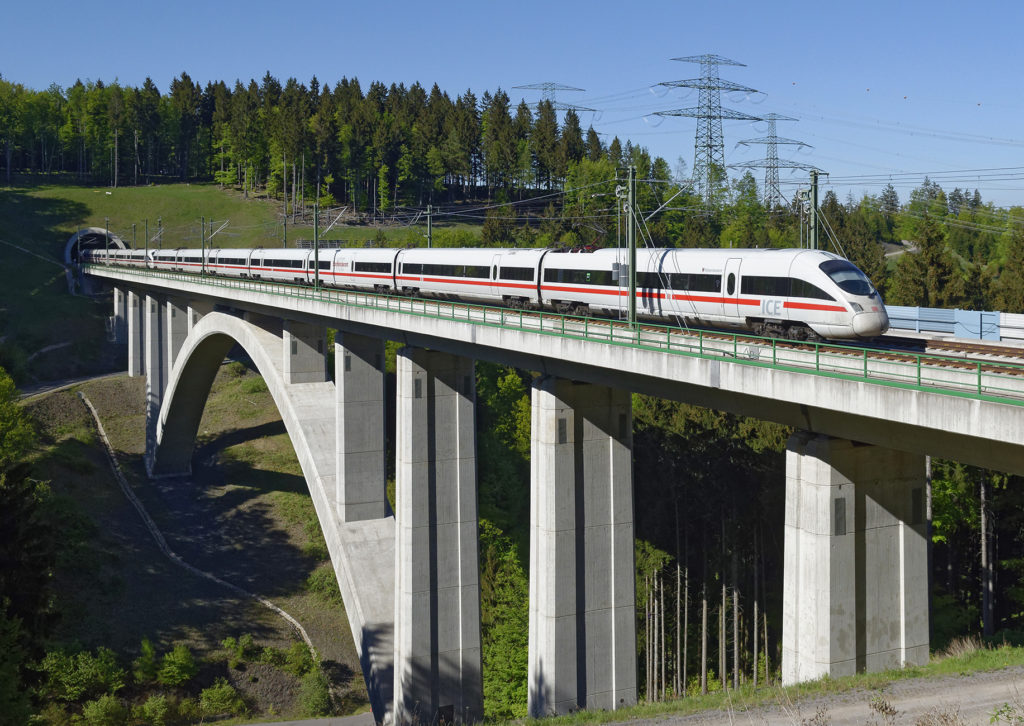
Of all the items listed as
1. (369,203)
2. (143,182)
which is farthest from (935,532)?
(143,182)

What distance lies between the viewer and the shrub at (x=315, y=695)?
3928 centimetres

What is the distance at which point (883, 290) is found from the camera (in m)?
71.3

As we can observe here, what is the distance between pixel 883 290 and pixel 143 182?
111 metres

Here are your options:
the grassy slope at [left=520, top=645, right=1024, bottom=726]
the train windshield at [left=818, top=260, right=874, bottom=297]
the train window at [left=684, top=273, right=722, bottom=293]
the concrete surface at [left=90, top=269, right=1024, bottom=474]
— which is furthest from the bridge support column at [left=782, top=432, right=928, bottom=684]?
the train window at [left=684, top=273, right=722, bottom=293]

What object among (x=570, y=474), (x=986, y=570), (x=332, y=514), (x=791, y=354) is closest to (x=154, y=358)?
(x=332, y=514)

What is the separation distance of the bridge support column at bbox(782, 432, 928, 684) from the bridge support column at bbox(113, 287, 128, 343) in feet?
255

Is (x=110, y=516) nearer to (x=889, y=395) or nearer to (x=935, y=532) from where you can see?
(x=935, y=532)

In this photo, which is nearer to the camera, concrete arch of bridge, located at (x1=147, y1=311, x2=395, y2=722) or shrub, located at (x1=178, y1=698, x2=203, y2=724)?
concrete arch of bridge, located at (x1=147, y1=311, x2=395, y2=722)

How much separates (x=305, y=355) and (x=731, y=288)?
23417 millimetres

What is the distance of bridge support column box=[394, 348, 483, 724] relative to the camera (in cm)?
3062

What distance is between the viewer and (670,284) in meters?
26.3

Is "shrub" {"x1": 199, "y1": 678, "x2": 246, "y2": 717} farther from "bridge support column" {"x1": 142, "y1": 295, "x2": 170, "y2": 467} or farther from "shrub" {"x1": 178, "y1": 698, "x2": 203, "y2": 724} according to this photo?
"bridge support column" {"x1": 142, "y1": 295, "x2": 170, "y2": 467}

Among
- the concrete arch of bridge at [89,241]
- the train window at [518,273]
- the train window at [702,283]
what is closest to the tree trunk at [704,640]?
the train window at [518,273]

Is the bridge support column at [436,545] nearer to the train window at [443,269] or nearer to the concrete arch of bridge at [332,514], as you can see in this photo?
the concrete arch of bridge at [332,514]
